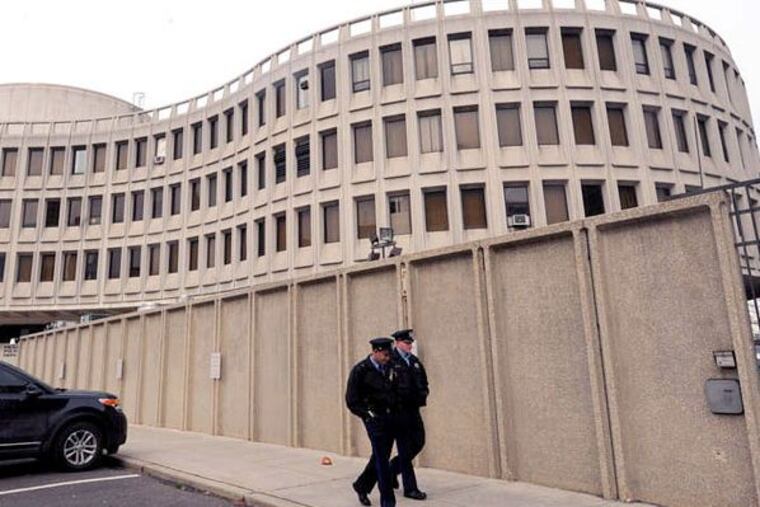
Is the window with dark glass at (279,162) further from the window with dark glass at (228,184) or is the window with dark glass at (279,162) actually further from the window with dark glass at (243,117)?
the window with dark glass at (228,184)

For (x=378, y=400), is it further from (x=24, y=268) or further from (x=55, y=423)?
(x=24, y=268)

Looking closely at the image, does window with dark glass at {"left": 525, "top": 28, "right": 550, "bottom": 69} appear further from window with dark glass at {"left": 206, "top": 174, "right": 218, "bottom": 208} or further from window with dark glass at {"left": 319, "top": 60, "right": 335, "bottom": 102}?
window with dark glass at {"left": 206, "top": 174, "right": 218, "bottom": 208}

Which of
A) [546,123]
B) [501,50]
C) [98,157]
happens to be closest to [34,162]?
[98,157]

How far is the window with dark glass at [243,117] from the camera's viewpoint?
30125mm

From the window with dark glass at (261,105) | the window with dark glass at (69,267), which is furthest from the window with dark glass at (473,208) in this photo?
the window with dark glass at (69,267)

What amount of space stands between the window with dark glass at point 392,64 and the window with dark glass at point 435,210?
5.41m

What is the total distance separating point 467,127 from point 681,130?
9.59 metres

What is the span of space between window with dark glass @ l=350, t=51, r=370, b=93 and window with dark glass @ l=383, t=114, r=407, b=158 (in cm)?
221

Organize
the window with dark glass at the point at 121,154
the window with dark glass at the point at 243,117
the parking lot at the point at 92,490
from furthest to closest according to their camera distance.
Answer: the window with dark glass at the point at 121,154
the window with dark glass at the point at 243,117
the parking lot at the point at 92,490

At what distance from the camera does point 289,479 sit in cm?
737

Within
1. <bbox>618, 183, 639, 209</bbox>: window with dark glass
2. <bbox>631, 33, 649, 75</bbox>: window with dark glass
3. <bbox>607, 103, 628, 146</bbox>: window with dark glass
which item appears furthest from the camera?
<bbox>631, 33, 649, 75</bbox>: window with dark glass

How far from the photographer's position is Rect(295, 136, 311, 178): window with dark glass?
26453mm

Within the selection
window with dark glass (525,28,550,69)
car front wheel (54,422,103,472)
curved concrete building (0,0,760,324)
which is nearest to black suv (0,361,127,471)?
car front wheel (54,422,103,472)

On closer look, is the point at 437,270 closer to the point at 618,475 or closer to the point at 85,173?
the point at 618,475
